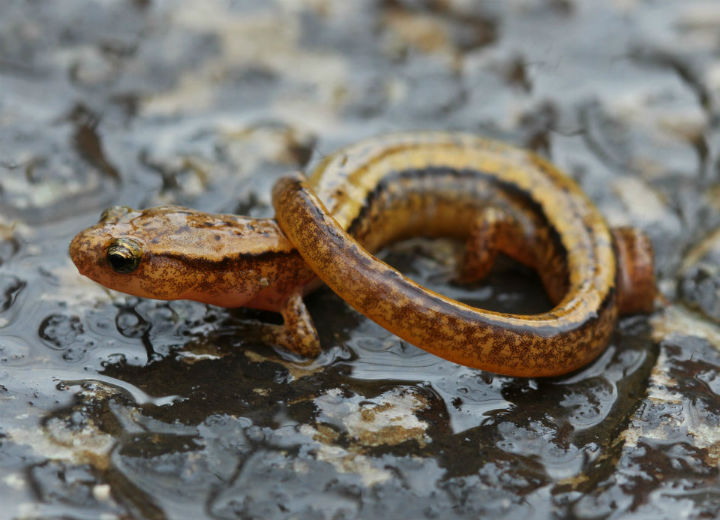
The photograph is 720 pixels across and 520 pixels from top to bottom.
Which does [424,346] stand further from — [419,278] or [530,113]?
[530,113]

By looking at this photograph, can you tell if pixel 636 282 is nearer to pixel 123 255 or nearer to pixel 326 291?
pixel 326 291

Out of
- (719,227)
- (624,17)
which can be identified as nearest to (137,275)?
(719,227)

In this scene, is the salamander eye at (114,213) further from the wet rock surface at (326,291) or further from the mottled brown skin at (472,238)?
the mottled brown skin at (472,238)

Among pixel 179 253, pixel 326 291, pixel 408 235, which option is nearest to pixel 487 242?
pixel 408 235

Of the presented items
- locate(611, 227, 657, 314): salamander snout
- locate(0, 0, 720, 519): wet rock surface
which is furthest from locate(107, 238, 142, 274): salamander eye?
locate(611, 227, 657, 314): salamander snout

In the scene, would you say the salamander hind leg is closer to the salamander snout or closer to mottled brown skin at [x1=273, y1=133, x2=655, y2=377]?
mottled brown skin at [x1=273, y1=133, x2=655, y2=377]

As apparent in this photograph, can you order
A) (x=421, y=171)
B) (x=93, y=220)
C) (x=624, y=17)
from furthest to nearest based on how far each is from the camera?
(x=624, y=17) < (x=421, y=171) < (x=93, y=220)
